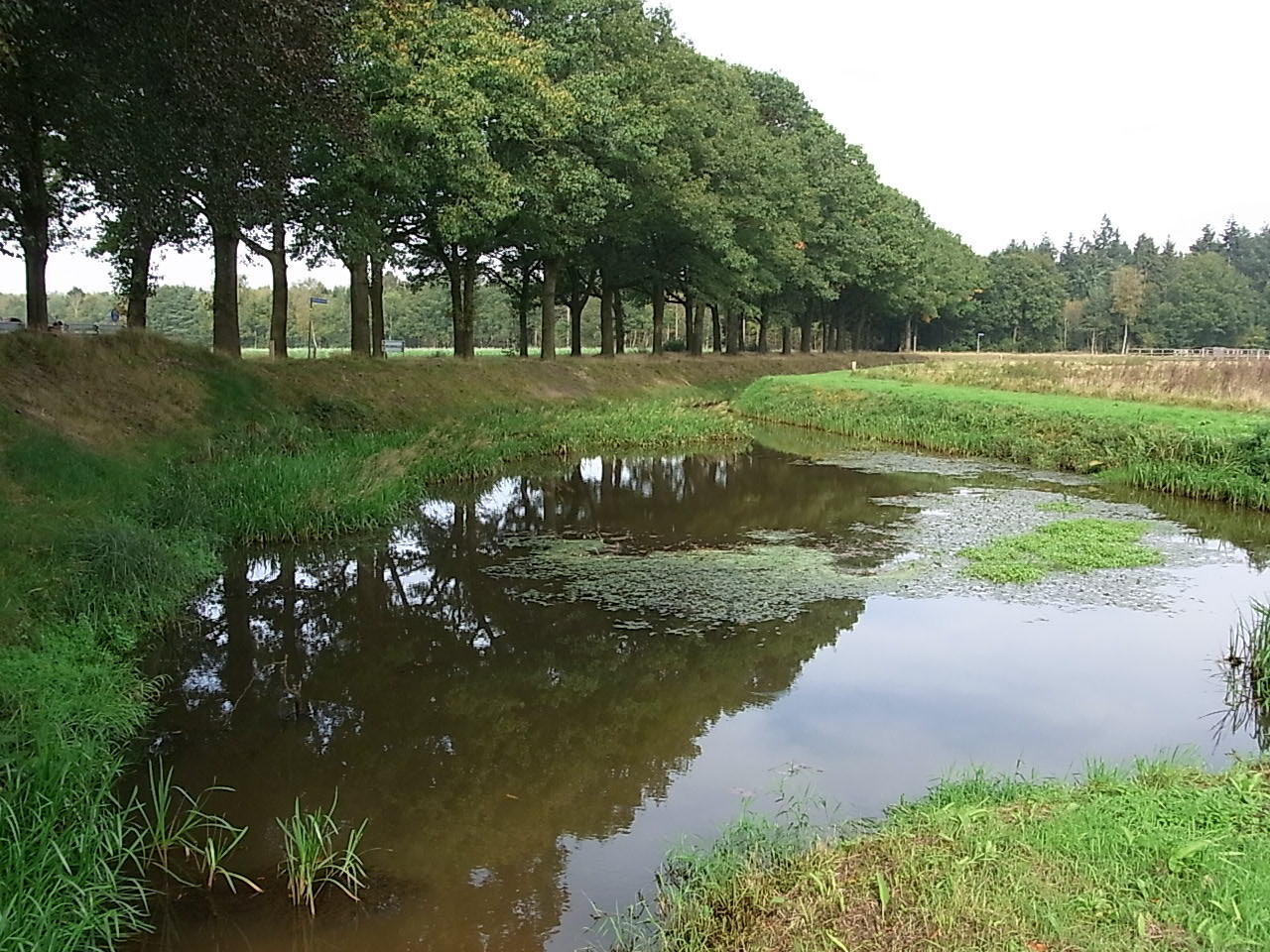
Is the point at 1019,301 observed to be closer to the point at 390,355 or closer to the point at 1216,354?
the point at 1216,354

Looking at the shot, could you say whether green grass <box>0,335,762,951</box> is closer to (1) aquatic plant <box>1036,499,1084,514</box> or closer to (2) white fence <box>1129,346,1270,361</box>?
(1) aquatic plant <box>1036,499,1084,514</box>

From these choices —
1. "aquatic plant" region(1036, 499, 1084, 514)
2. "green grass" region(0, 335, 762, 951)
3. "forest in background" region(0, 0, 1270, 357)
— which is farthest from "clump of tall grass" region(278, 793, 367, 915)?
"aquatic plant" region(1036, 499, 1084, 514)

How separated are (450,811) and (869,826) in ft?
8.33

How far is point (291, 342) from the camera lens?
75.8 meters

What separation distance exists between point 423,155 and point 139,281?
7229 millimetres

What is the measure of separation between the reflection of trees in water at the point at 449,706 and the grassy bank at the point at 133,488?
635 millimetres

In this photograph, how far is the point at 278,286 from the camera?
72.8 ft

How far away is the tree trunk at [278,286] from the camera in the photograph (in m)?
21.8

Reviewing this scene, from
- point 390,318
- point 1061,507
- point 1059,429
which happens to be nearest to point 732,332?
point 1059,429

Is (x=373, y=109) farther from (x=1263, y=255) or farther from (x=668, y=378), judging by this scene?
(x=1263, y=255)

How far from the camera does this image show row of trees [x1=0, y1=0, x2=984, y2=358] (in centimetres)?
1124

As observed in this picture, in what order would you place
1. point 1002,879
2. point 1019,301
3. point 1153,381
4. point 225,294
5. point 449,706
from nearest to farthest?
point 1002,879 < point 449,706 < point 225,294 < point 1153,381 < point 1019,301

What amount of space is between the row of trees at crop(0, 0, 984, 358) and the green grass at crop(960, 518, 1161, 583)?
10085mm

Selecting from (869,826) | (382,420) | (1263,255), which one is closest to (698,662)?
(869,826)
